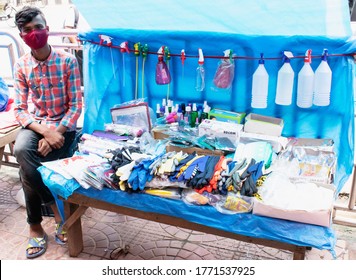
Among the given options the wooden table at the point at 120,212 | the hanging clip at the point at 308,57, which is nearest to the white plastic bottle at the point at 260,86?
the hanging clip at the point at 308,57

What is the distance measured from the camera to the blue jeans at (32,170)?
8.58 feet

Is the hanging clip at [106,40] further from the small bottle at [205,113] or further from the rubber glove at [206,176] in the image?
the rubber glove at [206,176]

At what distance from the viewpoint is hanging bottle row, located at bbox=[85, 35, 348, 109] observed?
242 centimetres

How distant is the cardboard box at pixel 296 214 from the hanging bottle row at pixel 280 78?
→ 867 millimetres

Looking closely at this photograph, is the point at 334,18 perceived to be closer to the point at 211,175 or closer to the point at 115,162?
the point at 211,175

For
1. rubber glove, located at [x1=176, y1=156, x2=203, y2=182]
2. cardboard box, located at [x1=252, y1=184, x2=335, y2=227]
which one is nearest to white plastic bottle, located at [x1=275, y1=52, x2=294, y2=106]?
rubber glove, located at [x1=176, y1=156, x2=203, y2=182]

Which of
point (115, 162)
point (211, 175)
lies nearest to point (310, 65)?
point (211, 175)

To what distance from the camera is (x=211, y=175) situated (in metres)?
2.12

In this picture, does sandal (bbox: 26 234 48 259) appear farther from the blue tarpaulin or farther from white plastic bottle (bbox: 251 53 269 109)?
white plastic bottle (bbox: 251 53 269 109)

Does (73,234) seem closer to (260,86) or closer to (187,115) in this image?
(187,115)

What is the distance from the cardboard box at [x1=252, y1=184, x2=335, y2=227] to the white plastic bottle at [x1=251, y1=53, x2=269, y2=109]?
0.90 metres

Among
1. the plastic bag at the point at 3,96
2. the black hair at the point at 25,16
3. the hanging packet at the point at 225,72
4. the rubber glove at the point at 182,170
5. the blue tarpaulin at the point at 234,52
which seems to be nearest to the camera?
the rubber glove at the point at 182,170

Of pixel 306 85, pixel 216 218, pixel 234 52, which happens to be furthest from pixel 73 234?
pixel 306 85

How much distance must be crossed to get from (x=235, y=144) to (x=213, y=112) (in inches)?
13.7
